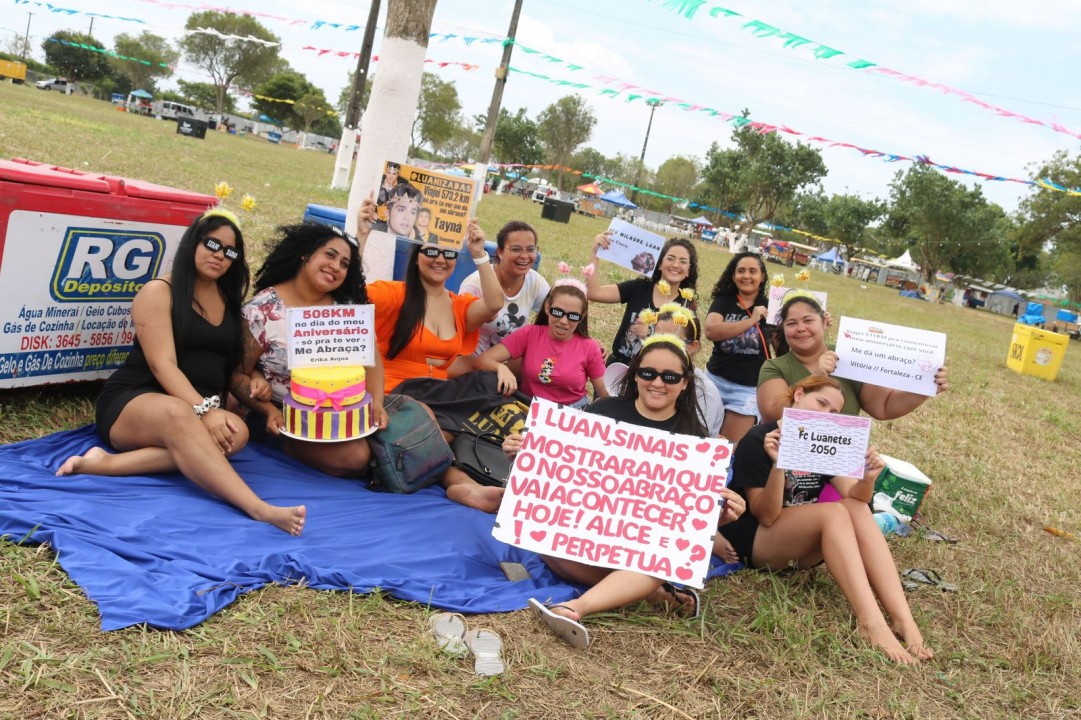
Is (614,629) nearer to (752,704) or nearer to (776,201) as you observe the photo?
(752,704)

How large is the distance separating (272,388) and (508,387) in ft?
4.40

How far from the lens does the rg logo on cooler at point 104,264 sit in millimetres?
4273

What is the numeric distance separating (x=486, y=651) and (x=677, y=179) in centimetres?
8821

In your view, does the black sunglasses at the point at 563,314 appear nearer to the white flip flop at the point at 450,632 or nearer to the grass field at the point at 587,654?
the grass field at the point at 587,654

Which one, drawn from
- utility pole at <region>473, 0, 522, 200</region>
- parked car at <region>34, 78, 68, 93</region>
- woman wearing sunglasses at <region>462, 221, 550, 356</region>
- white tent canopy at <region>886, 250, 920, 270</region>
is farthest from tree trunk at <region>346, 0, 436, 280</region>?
white tent canopy at <region>886, 250, 920, 270</region>

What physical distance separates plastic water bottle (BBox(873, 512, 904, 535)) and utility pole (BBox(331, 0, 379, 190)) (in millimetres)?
16101

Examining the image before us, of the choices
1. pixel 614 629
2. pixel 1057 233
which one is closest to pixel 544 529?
pixel 614 629

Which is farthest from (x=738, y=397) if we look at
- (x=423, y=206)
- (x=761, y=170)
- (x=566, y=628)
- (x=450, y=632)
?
(x=761, y=170)

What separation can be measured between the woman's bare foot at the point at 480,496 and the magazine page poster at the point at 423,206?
1.39m

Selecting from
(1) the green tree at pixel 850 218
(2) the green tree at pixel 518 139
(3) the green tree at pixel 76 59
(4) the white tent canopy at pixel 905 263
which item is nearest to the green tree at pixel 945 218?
(4) the white tent canopy at pixel 905 263

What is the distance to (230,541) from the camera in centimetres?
346

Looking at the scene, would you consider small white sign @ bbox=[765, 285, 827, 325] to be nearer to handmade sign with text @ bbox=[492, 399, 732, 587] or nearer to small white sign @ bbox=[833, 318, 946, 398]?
small white sign @ bbox=[833, 318, 946, 398]

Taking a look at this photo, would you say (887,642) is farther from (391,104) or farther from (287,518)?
(391,104)

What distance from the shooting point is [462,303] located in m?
5.09
